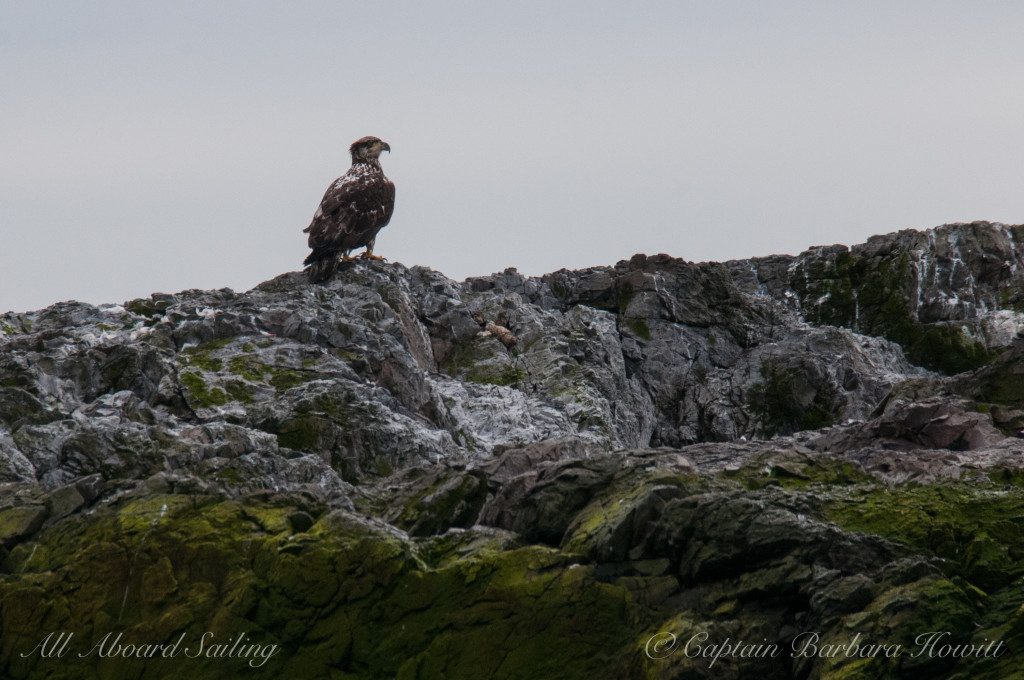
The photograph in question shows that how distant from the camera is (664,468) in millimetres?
12297

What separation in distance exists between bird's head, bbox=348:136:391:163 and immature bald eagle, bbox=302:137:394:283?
2.26ft

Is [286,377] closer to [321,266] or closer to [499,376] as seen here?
[321,266]

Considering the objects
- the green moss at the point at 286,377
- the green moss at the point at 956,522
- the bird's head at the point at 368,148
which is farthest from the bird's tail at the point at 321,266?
the green moss at the point at 956,522

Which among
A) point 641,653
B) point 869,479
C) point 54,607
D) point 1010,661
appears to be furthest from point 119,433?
point 1010,661

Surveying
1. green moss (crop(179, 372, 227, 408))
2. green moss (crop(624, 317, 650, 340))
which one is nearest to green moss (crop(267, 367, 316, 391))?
green moss (crop(179, 372, 227, 408))

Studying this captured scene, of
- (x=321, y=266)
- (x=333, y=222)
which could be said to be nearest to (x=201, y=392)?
(x=321, y=266)

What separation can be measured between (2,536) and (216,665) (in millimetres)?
3493

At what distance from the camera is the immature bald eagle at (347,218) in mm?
23672

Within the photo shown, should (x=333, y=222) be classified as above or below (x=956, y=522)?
→ above

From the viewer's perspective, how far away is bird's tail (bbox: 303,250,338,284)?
23938 millimetres

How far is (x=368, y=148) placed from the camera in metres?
25.6

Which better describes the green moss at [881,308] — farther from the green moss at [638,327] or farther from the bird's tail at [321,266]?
→ the bird's tail at [321,266]

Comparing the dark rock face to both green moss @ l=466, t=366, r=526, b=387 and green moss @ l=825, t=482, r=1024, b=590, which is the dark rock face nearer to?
green moss @ l=825, t=482, r=1024, b=590

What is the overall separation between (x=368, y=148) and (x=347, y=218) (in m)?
2.81
